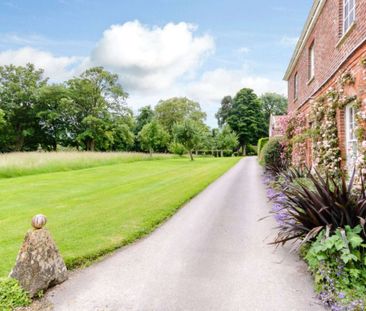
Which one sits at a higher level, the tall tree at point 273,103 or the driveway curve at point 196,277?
the tall tree at point 273,103

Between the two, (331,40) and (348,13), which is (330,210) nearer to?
(348,13)

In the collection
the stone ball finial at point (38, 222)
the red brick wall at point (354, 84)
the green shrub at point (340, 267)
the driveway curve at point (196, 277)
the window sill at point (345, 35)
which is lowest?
the driveway curve at point (196, 277)

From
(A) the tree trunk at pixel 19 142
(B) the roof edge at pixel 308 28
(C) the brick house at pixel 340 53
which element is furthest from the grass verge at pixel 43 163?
(A) the tree trunk at pixel 19 142

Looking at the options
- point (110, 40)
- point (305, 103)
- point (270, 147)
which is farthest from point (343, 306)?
point (110, 40)

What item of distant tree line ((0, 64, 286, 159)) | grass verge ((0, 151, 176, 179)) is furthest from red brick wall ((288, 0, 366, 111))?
distant tree line ((0, 64, 286, 159))

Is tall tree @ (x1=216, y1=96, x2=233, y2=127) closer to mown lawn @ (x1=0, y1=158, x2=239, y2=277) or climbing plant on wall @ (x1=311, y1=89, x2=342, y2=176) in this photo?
mown lawn @ (x1=0, y1=158, x2=239, y2=277)

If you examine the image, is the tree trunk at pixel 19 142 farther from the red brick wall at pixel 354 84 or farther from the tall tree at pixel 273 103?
the tall tree at pixel 273 103

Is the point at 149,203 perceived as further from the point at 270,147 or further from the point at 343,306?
the point at 270,147

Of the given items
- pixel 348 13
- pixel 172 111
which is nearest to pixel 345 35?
pixel 348 13

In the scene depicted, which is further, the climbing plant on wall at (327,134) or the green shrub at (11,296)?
the climbing plant on wall at (327,134)

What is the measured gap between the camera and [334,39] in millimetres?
7727

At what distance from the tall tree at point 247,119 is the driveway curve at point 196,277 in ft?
166

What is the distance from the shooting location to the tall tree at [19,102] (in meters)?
36.7

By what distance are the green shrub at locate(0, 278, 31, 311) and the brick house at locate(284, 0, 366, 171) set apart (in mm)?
6538
